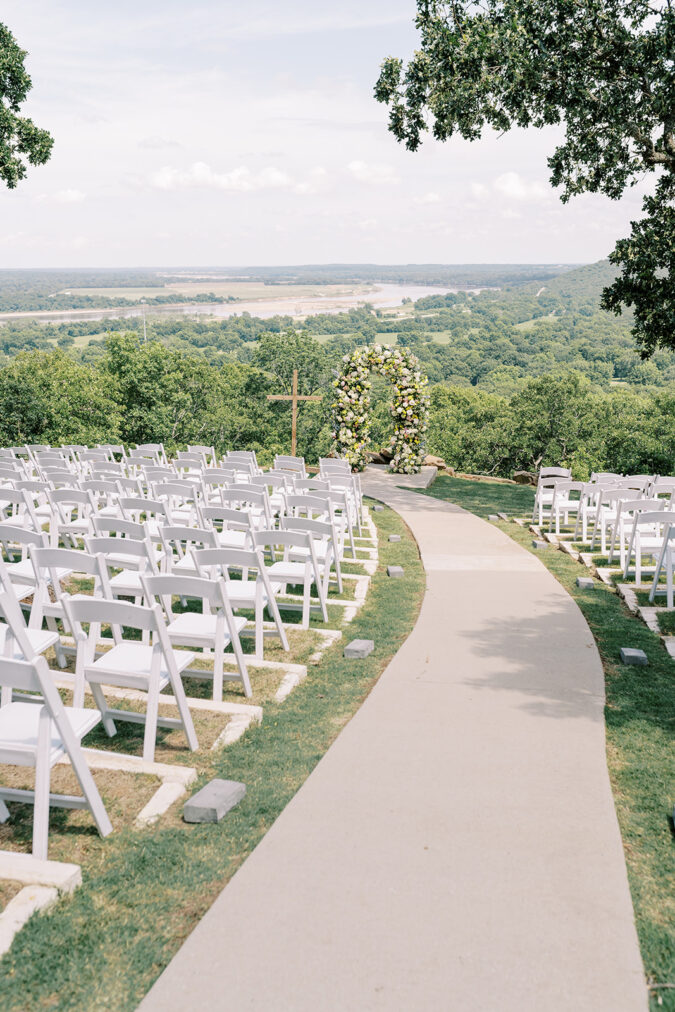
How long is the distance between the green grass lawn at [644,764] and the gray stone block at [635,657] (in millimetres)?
62

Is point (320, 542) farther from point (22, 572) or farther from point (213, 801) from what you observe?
point (213, 801)

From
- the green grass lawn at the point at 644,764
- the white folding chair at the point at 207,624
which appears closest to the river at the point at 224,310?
the green grass lawn at the point at 644,764

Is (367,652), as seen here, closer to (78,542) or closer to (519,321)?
(78,542)

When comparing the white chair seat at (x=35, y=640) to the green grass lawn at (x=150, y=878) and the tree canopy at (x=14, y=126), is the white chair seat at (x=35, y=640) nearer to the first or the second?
the green grass lawn at (x=150, y=878)

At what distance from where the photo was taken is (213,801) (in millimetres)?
3627

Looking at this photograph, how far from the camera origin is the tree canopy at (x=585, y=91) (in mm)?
12250

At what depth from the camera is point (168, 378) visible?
34938 millimetres

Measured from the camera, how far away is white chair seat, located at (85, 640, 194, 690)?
13.6ft

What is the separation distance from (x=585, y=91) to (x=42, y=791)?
1347 centimetres

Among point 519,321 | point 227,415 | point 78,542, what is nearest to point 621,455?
point 227,415

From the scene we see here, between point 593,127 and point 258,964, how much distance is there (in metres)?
14.4

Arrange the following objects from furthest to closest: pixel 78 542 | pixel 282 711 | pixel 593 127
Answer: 1. pixel 593 127
2. pixel 78 542
3. pixel 282 711

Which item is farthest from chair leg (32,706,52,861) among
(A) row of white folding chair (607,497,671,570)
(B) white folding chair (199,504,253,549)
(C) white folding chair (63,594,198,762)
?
(A) row of white folding chair (607,497,671,570)

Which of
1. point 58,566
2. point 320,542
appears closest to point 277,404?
point 320,542
